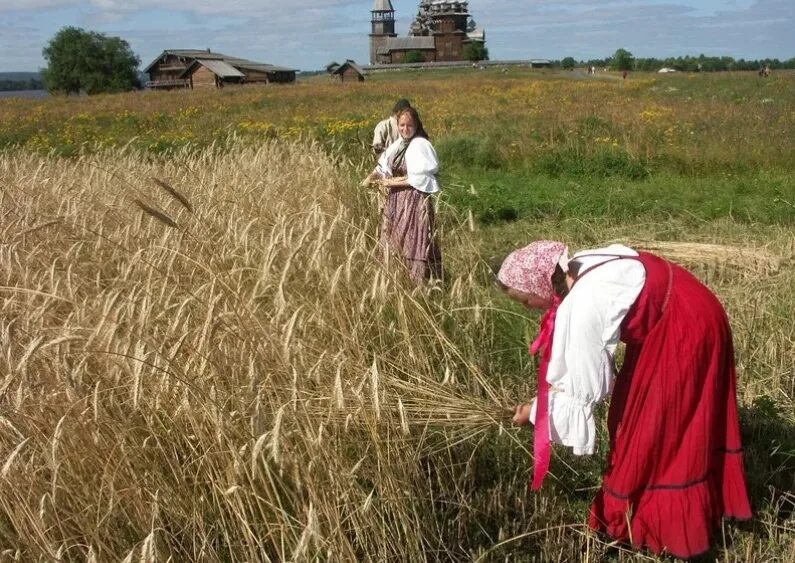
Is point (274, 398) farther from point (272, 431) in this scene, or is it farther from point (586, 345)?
point (586, 345)

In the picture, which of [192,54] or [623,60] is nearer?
[192,54]

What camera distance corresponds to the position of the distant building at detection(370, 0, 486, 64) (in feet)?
245

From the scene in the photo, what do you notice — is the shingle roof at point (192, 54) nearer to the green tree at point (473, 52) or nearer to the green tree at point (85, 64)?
the green tree at point (85, 64)

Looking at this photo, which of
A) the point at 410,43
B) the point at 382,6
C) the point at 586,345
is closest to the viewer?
the point at 586,345

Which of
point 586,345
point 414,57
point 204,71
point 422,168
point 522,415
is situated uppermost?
point 414,57

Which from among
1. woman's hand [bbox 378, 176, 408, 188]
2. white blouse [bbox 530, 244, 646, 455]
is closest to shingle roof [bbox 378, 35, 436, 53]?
woman's hand [bbox 378, 176, 408, 188]

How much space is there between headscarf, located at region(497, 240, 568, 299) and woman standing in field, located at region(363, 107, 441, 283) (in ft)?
8.06

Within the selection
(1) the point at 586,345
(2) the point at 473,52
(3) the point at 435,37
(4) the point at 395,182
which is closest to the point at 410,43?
(3) the point at 435,37

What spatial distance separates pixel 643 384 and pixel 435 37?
3074 inches

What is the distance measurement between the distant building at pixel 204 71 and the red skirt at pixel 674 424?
4353 cm

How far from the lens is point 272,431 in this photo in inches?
68.7

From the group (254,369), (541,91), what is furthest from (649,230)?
(541,91)

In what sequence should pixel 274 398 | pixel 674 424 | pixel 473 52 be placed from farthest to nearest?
1. pixel 473 52
2. pixel 274 398
3. pixel 674 424

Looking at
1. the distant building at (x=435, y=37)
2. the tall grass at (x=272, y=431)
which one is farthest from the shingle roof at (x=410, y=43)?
the tall grass at (x=272, y=431)
